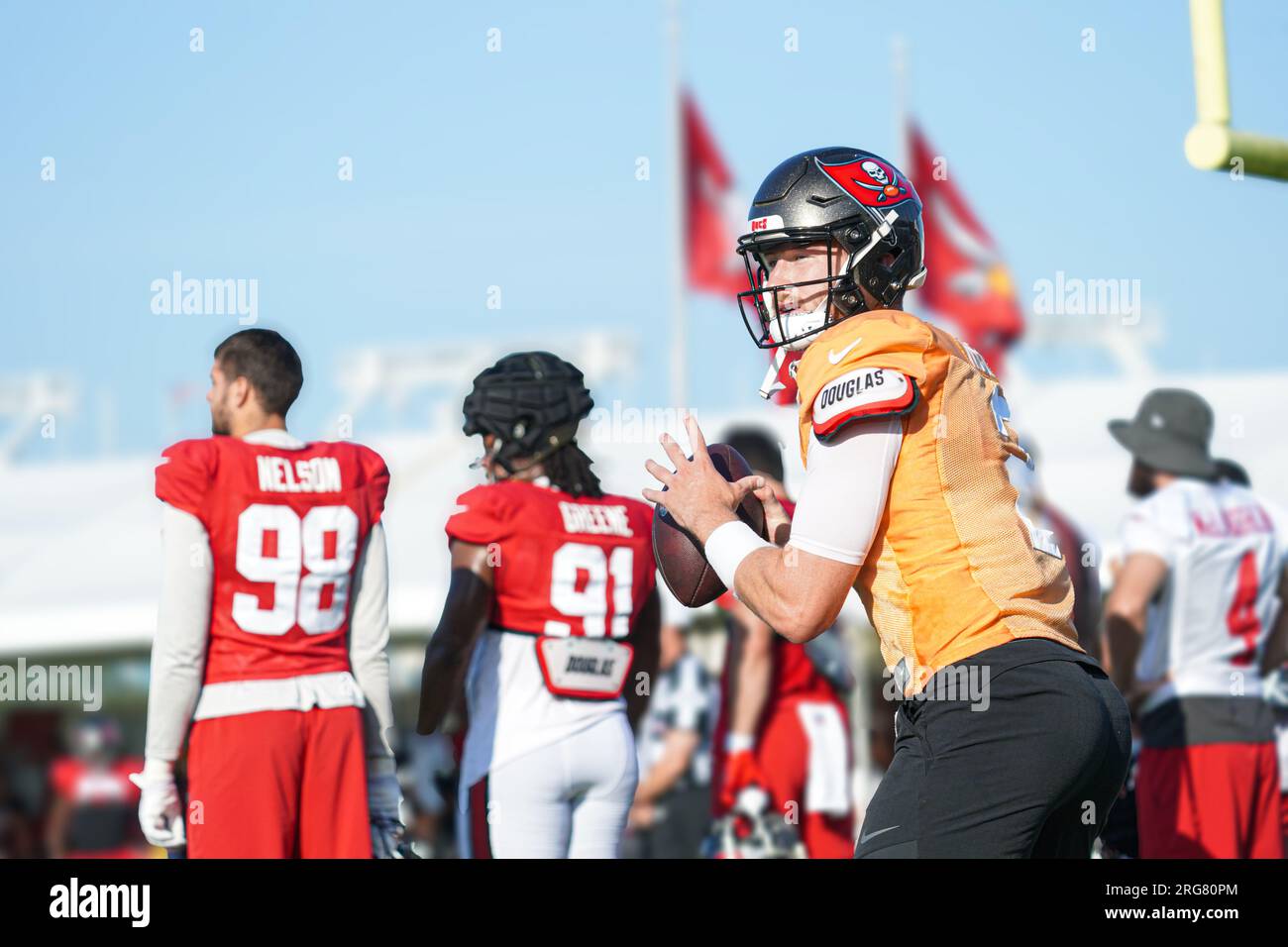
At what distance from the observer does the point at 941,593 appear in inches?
117

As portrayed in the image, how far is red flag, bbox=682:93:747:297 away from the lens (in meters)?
17.2

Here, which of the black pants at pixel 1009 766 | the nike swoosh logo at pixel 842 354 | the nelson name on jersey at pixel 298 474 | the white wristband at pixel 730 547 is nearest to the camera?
the black pants at pixel 1009 766

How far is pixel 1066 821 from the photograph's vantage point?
295 centimetres

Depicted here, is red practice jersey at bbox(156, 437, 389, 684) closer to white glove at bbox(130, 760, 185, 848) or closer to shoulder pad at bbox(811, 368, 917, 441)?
white glove at bbox(130, 760, 185, 848)

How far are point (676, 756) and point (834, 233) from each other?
4.87 metres

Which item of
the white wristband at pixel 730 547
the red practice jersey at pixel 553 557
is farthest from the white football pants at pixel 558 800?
the white wristband at pixel 730 547

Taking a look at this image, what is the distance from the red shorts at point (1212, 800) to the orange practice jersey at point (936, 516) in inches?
121

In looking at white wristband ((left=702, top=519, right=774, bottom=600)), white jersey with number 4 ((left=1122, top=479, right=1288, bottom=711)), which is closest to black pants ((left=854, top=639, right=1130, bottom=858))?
white wristband ((left=702, top=519, right=774, bottom=600))

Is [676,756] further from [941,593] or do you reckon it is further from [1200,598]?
[941,593]

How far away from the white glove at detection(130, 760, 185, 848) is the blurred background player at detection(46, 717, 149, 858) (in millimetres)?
6455

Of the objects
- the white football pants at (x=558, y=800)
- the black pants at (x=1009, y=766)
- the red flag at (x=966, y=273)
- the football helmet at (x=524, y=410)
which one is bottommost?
the white football pants at (x=558, y=800)

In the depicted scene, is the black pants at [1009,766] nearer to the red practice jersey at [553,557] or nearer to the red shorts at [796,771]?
the red practice jersey at [553,557]

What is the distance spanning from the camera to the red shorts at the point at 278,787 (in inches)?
178
